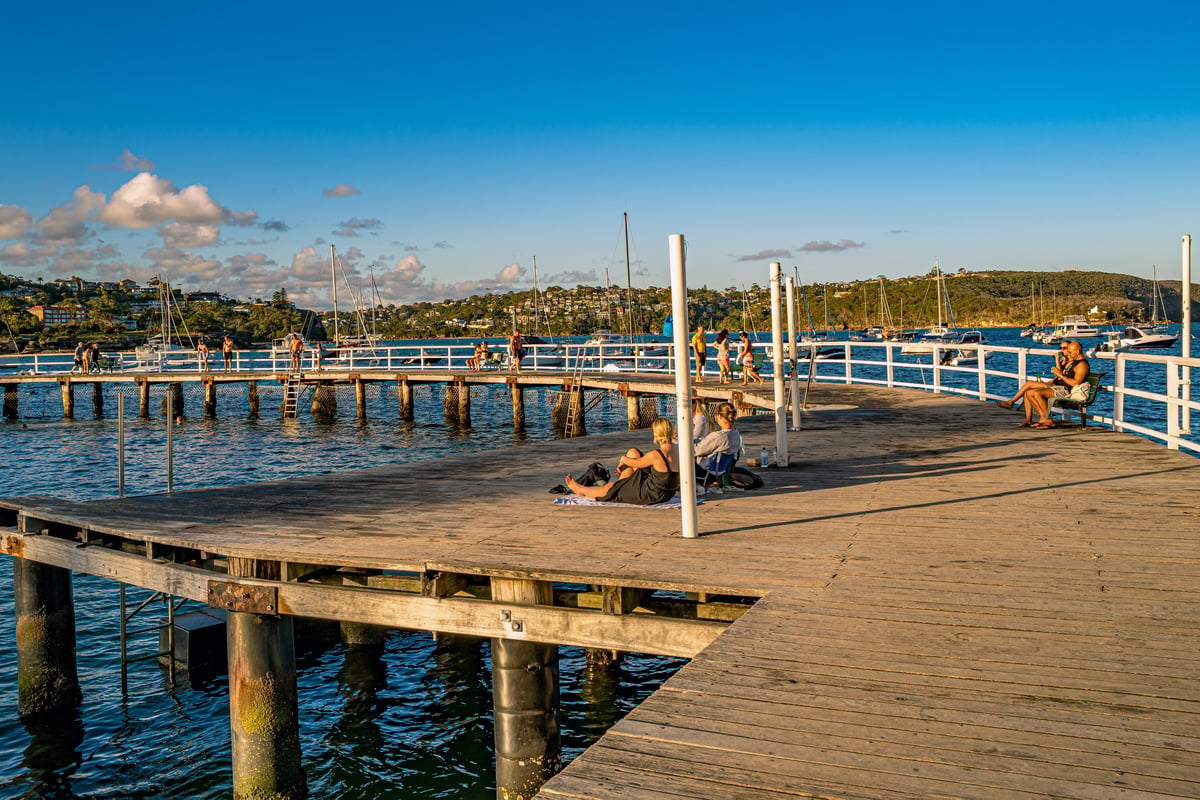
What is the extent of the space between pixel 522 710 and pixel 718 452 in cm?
393

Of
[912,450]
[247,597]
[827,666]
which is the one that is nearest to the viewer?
[827,666]

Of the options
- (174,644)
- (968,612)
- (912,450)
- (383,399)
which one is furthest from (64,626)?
(383,399)

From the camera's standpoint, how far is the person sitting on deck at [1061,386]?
1332 centimetres

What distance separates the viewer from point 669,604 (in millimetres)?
6418

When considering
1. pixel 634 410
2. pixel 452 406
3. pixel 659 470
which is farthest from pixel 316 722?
pixel 452 406

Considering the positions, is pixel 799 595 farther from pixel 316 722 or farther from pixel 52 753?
pixel 52 753

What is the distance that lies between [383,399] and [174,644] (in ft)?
158

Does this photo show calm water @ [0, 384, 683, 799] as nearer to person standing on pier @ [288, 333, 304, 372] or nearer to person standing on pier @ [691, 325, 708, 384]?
person standing on pier @ [691, 325, 708, 384]

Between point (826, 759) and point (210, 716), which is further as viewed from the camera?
point (210, 716)

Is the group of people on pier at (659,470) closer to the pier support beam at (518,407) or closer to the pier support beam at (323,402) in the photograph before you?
the pier support beam at (518,407)

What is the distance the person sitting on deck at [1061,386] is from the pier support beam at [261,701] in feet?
36.0

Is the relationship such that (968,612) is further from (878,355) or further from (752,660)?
(878,355)

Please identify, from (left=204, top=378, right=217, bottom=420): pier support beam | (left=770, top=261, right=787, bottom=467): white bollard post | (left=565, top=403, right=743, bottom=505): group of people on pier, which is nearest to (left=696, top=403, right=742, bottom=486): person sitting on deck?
(left=565, top=403, right=743, bottom=505): group of people on pier

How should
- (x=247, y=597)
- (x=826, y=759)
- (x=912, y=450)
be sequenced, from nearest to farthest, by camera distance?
(x=826, y=759)
(x=247, y=597)
(x=912, y=450)
